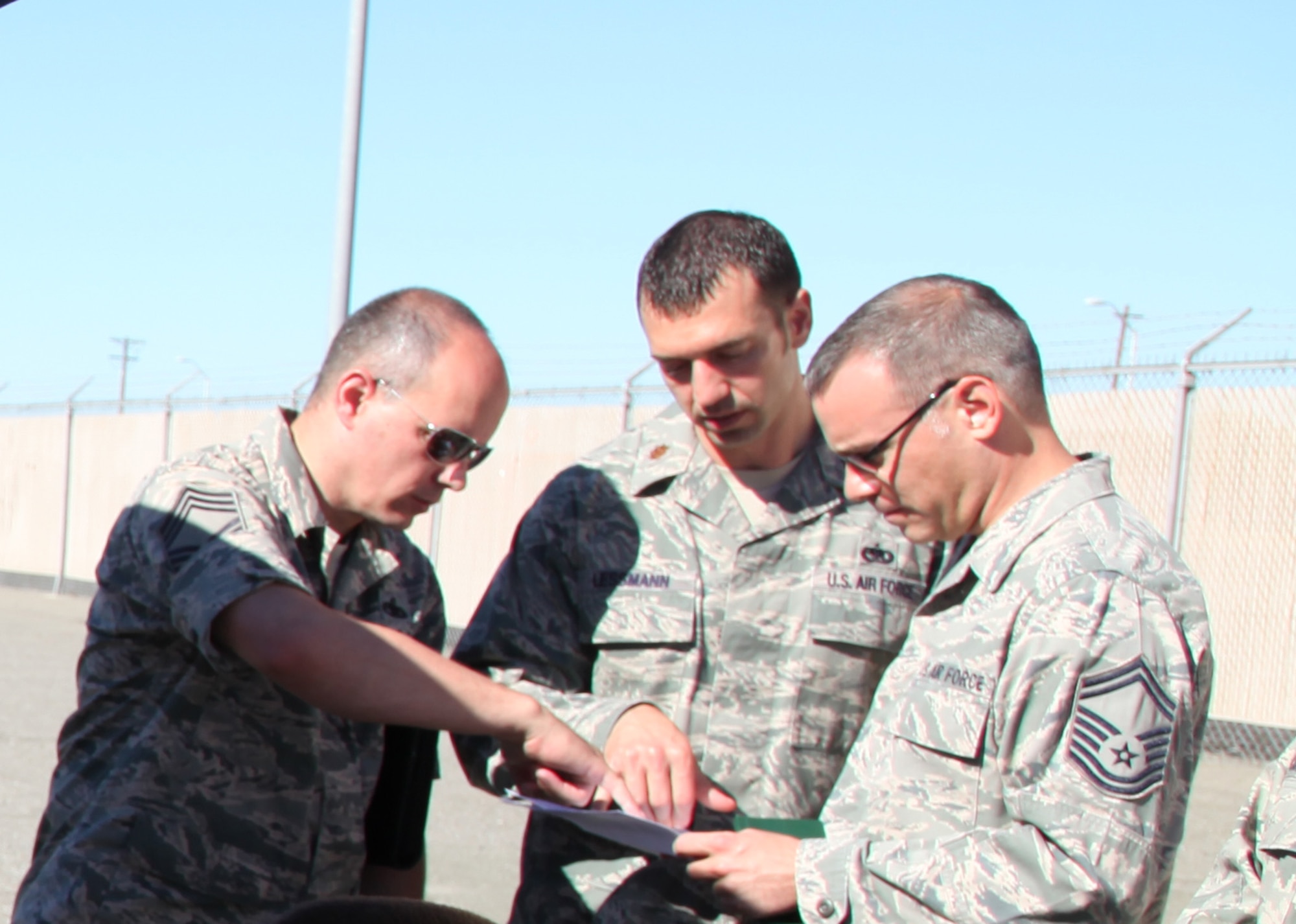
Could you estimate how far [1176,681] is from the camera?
195cm

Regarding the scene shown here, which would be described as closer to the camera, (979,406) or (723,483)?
(979,406)

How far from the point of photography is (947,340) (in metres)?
2.33

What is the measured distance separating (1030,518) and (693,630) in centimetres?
79

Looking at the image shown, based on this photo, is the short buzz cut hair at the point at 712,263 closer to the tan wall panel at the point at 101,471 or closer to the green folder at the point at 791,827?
the green folder at the point at 791,827

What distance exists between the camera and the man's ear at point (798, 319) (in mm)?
2982

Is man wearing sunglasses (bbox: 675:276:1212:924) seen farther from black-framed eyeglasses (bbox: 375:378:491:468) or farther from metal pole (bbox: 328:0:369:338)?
metal pole (bbox: 328:0:369:338)

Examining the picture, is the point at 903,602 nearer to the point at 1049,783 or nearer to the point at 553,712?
the point at 553,712

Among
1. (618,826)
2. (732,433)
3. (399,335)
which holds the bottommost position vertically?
(618,826)

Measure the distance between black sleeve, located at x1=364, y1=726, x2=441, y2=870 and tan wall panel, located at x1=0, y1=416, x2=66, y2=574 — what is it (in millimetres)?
21546

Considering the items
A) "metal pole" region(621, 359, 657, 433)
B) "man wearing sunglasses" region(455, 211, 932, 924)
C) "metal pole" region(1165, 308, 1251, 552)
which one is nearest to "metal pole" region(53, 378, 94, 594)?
"metal pole" region(621, 359, 657, 433)

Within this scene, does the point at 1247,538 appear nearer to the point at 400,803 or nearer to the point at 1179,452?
the point at 1179,452

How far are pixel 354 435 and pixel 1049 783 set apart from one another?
139 centimetres

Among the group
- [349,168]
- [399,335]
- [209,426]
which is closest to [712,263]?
[399,335]

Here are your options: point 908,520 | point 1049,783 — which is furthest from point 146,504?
point 1049,783
